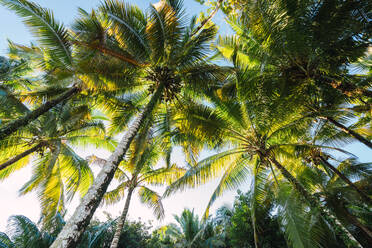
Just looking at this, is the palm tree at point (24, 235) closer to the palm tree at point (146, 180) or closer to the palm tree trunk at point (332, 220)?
the palm tree at point (146, 180)

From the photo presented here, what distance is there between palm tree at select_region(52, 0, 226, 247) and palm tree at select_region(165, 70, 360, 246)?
3.30 feet

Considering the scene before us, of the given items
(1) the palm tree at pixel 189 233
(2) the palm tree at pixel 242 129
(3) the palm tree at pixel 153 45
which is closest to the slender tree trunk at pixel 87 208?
(3) the palm tree at pixel 153 45

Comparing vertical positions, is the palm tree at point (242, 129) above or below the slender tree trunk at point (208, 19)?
below

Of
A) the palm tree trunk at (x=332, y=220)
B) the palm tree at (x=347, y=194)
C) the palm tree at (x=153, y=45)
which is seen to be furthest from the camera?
the palm tree at (x=347, y=194)

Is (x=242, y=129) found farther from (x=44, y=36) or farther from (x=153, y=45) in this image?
(x=44, y=36)

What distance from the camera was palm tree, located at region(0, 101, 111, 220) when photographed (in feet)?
23.6

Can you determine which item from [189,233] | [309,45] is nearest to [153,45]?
[309,45]

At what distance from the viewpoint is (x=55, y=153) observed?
715 centimetres

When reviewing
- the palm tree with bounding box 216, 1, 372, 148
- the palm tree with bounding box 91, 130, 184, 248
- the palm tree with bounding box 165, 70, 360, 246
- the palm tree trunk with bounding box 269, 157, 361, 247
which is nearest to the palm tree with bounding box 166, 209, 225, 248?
the palm tree with bounding box 91, 130, 184, 248

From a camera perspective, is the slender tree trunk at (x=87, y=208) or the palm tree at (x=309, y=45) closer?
the slender tree trunk at (x=87, y=208)

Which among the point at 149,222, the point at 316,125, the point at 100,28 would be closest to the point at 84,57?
the point at 100,28

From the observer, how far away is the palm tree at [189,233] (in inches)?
524

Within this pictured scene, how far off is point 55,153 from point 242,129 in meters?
7.50

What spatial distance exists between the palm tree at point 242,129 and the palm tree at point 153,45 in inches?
39.7
